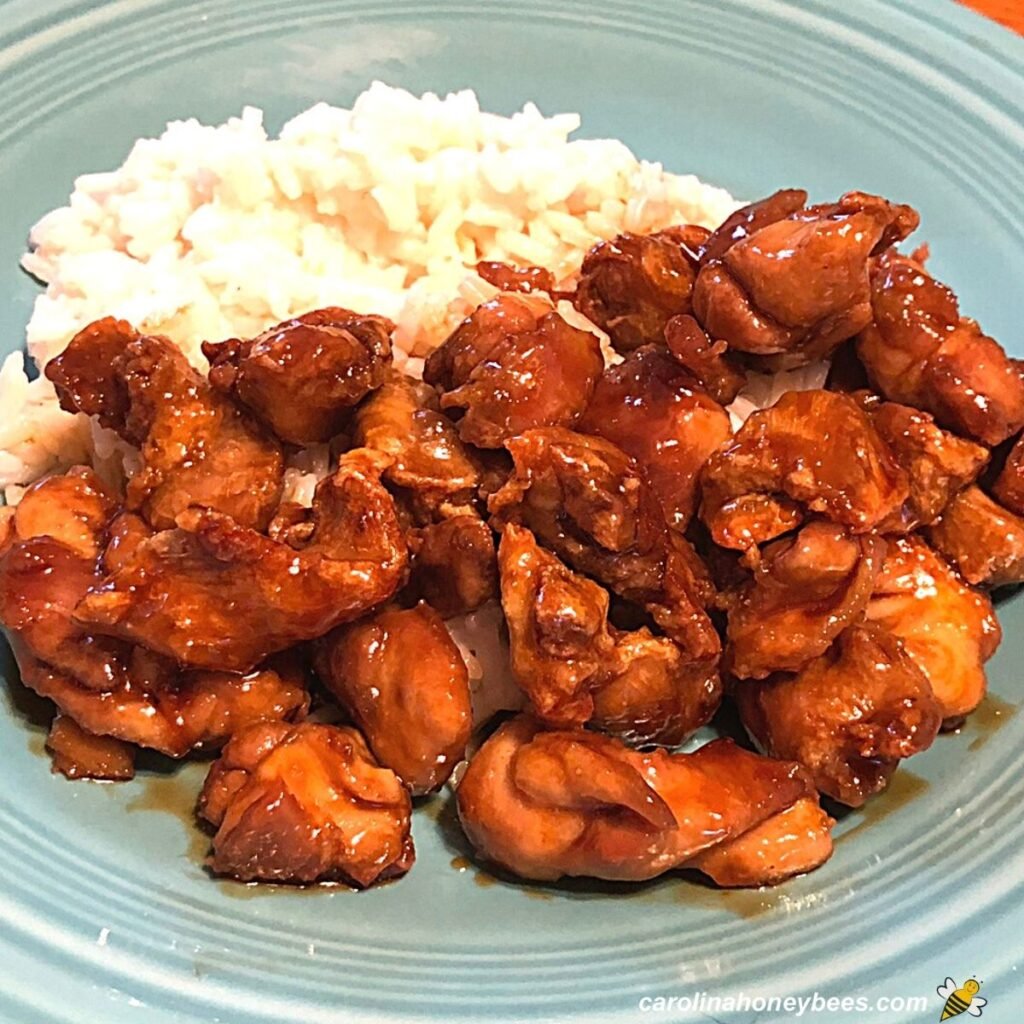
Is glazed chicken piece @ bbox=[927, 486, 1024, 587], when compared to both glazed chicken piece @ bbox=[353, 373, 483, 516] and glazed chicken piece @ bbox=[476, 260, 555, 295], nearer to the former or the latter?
glazed chicken piece @ bbox=[353, 373, 483, 516]

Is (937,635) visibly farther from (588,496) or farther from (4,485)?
(4,485)

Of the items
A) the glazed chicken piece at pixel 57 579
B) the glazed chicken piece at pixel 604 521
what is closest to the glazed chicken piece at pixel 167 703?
the glazed chicken piece at pixel 57 579

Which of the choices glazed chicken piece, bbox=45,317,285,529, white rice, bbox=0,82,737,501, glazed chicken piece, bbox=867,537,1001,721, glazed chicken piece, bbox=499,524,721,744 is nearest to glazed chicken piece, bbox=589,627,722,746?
glazed chicken piece, bbox=499,524,721,744

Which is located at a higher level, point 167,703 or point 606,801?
point 606,801

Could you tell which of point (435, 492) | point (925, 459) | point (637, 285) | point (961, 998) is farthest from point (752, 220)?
point (961, 998)

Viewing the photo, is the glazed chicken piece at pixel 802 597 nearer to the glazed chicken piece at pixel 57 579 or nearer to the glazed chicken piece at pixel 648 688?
the glazed chicken piece at pixel 648 688

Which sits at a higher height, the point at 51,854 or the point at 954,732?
the point at 954,732

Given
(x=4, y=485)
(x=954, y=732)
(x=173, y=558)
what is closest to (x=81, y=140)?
(x=4, y=485)

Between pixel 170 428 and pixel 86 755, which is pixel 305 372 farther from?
pixel 86 755
